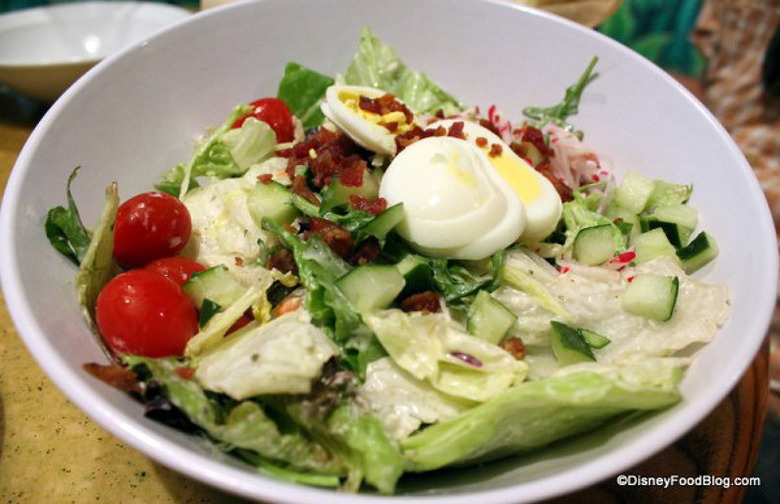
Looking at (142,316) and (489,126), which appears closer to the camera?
(142,316)

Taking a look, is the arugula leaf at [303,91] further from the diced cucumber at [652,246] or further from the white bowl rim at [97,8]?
the white bowl rim at [97,8]

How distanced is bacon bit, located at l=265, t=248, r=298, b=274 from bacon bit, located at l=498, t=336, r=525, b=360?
0.66 meters

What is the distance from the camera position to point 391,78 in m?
2.67

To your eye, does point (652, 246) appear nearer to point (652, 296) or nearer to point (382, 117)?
point (652, 296)

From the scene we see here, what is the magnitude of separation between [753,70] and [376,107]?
455cm

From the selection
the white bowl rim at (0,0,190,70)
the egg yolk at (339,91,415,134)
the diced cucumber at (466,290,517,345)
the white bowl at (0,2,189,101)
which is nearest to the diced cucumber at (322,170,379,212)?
the egg yolk at (339,91,415,134)

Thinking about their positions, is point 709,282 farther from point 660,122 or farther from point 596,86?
point 596,86

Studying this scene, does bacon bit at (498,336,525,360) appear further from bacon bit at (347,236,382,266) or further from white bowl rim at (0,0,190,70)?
white bowl rim at (0,0,190,70)

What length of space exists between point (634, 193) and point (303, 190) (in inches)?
47.1

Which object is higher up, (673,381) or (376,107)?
(376,107)

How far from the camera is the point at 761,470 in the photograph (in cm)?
350

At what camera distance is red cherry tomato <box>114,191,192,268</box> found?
73.2 inches

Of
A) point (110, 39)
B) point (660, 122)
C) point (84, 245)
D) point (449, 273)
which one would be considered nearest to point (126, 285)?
point (84, 245)

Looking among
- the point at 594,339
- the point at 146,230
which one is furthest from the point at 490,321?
the point at 146,230
